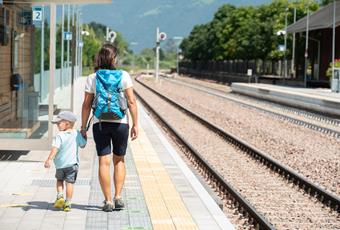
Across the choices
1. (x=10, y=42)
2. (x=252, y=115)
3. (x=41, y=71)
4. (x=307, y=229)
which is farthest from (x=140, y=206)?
(x=252, y=115)

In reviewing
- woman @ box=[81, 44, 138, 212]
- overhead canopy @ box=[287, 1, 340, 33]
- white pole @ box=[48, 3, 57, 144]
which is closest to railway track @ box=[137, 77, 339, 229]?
woman @ box=[81, 44, 138, 212]

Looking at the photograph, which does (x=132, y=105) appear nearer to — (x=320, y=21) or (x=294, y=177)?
(x=294, y=177)

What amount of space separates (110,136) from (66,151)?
0.53m

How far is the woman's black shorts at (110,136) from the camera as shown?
27.9 ft

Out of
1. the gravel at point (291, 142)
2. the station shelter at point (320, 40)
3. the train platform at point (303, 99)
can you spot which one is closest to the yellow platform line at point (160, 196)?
the gravel at point (291, 142)

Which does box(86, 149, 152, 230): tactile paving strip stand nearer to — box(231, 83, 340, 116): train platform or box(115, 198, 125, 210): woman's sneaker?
box(115, 198, 125, 210): woman's sneaker

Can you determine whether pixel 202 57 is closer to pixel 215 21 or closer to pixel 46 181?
pixel 215 21

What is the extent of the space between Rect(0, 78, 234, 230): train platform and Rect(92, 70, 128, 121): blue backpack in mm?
1146

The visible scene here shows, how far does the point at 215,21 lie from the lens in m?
118

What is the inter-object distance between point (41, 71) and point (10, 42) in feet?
5.91

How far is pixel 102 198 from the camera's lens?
31.8ft

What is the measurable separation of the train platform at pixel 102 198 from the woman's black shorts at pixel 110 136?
2.42 ft

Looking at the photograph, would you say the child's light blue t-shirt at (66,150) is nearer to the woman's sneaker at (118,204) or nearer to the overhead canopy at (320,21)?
the woman's sneaker at (118,204)

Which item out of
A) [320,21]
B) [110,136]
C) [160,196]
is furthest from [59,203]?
[320,21]
